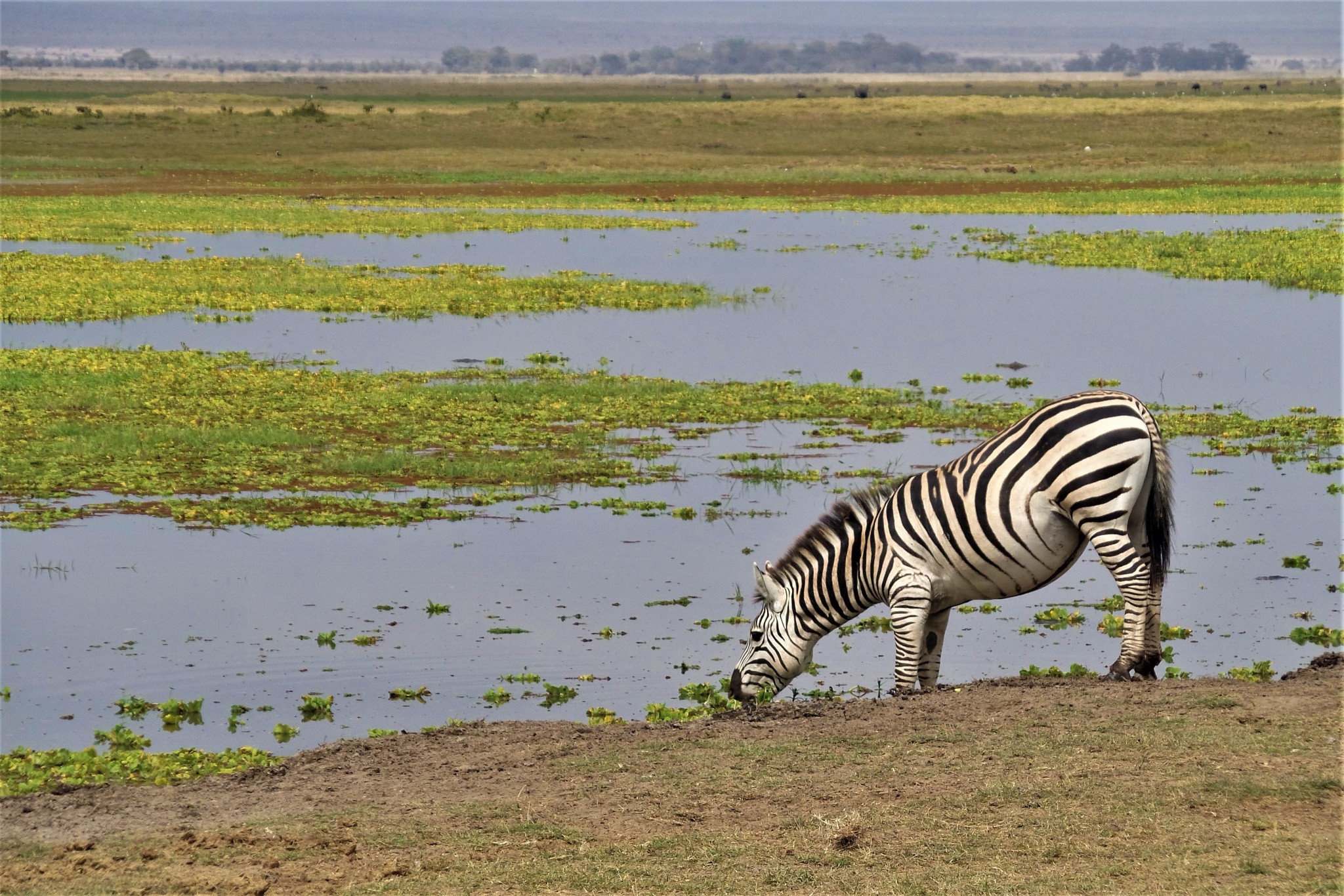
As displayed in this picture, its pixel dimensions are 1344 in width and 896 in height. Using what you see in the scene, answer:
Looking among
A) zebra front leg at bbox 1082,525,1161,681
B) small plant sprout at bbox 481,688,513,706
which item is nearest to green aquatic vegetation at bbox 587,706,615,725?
small plant sprout at bbox 481,688,513,706

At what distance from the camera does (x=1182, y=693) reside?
33.0 ft

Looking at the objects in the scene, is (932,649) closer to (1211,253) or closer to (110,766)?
(110,766)

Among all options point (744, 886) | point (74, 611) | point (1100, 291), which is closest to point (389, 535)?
point (74, 611)

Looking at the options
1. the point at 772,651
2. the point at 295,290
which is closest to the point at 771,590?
the point at 772,651

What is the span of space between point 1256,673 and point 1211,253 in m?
30.9

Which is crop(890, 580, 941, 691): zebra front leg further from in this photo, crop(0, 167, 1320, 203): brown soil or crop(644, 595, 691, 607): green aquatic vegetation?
crop(0, 167, 1320, 203): brown soil

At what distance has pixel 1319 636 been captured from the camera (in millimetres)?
12648

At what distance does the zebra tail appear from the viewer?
10641 mm

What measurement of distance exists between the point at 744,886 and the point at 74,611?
886cm

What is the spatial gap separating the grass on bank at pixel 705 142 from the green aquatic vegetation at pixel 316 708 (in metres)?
58.2

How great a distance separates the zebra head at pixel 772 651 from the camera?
37.4ft

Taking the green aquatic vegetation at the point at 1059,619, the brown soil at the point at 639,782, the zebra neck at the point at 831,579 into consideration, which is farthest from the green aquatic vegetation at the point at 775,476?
the brown soil at the point at 639,782

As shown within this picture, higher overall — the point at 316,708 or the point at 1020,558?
the point at 1020,558

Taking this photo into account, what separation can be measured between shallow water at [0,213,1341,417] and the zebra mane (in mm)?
12580
